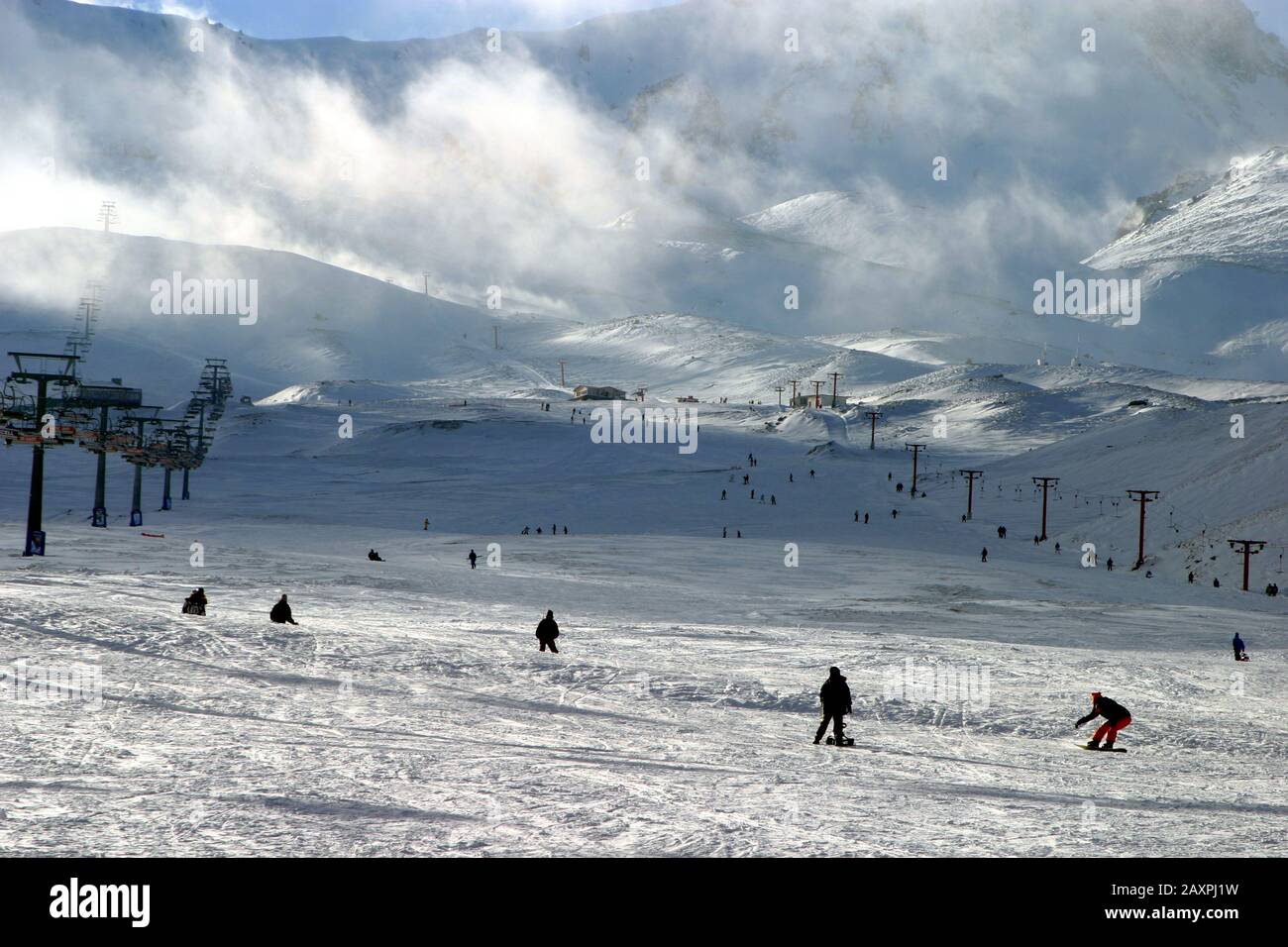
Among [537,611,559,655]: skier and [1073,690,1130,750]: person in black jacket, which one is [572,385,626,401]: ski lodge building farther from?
[1073,690,1130,750]: person in black jacket

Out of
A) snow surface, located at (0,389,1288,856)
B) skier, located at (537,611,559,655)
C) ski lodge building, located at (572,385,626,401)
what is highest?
ski lodge building, located at (572,385,626,401)

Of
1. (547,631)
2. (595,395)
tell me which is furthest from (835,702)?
(595,395)

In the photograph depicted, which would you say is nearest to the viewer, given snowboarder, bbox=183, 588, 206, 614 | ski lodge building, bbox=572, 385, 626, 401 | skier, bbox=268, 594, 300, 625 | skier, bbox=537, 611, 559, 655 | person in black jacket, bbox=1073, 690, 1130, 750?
person in black jacket, bbox=1073, 690, 1130, 750

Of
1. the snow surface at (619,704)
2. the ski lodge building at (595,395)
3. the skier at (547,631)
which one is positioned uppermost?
the ski lodge building at (595,395)

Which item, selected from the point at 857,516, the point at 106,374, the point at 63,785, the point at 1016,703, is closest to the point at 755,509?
the point at 857,516

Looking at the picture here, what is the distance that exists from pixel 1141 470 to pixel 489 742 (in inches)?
2960

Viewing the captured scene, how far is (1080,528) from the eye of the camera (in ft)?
220

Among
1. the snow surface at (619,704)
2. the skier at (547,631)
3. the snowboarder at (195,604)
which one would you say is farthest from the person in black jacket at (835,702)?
the snowboarder at (195,604)

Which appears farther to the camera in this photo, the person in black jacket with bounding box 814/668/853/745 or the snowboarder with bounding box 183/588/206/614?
the snowboarder with bounding box 183/588/206/614

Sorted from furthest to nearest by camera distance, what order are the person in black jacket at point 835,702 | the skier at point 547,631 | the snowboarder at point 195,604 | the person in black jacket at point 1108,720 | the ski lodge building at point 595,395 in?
the ski lodge building at point 595,395 < the snowboarder at point 195,604 < the skier at point 547,631 < the person in black jacket at point 1108,720 < the person in black jacket at point 835,702

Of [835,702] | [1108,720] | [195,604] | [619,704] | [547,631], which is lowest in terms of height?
[619,704]

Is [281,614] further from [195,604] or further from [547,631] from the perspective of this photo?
[547,631]

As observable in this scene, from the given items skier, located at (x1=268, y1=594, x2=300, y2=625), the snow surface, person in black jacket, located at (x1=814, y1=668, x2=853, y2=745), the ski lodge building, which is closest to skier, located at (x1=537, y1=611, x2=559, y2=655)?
the snow surface

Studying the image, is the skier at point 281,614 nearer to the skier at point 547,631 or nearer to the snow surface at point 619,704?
the snow surface at point 619,704
